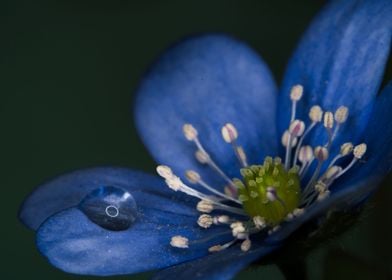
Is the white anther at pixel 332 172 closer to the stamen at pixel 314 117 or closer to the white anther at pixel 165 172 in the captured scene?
the stamen at pixel 314 117

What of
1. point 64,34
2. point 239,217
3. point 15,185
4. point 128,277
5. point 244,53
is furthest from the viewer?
point 64,34

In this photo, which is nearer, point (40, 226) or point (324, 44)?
point (40, 226)

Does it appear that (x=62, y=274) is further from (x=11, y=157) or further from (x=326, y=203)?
(x=326, y=203)

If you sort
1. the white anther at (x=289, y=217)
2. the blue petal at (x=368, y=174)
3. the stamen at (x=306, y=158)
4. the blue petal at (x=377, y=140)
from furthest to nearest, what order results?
the stamen at (x=306, y=158)
the white anther at (x=289, y=217)
the blue petal at (x=377, y=140)
the blue petal at (x=368, y=174)

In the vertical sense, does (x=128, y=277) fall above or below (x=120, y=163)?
below

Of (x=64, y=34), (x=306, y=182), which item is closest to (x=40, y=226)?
(x=306, y=182)

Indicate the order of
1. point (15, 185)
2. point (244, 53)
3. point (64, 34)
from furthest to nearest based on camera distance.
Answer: point (64, 34)
point (15, 185)
point (244, 53)

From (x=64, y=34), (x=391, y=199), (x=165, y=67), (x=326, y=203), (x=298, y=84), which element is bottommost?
(x=326, y=203)

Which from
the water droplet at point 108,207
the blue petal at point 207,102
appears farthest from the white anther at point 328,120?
the water droplet at point 108,207

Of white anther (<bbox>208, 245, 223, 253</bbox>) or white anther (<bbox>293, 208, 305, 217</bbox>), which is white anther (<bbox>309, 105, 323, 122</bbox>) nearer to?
white anther (<bbox>293, 208, 305, 217</bbox>)
